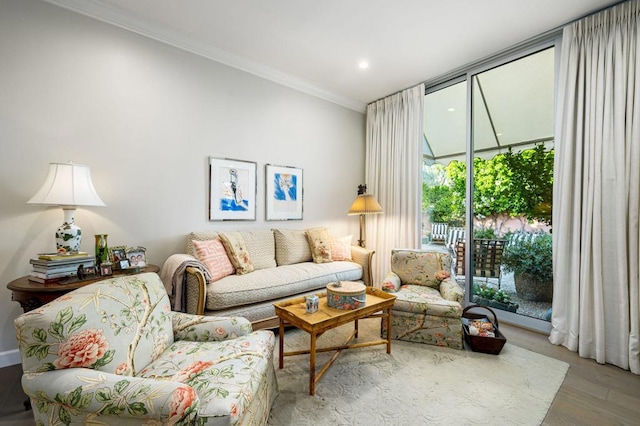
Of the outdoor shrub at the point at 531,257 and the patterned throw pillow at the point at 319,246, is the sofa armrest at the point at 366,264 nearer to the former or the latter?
the patterned throw pillow at the point at 319,246

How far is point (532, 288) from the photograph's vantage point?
9.57ft

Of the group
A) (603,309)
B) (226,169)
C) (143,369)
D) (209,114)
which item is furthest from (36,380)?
(603,309)

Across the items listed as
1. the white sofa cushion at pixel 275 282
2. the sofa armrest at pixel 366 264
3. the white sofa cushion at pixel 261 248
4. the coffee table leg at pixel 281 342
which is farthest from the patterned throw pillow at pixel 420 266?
the coffee table leg at pixel 281 342

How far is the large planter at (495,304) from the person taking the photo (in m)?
3.02

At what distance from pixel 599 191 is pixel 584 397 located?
1.58 m

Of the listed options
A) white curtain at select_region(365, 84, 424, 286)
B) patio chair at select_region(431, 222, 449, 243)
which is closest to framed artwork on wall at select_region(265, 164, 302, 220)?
white curtain at select_region(365, 84, 424, 286)

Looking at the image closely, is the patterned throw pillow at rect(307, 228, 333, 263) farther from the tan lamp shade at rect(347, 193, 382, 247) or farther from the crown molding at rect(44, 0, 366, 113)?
the crown molding at rect(44, 0, 366, 113)

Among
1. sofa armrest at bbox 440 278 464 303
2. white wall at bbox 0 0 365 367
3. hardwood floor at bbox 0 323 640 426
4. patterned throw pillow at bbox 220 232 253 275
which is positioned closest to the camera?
hardwood floor at bbox 0 323 640 426

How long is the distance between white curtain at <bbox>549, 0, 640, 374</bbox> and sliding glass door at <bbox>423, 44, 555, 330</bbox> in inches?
11.8

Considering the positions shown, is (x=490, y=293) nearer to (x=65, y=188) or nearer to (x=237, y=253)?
(x=237, y=253)

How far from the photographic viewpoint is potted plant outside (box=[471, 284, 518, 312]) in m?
3.06

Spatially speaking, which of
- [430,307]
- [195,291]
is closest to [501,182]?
[430,307]

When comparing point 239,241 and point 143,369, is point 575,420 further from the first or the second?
point 239,241

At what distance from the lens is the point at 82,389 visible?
93cm
